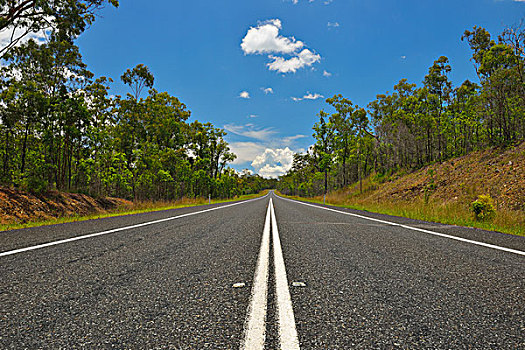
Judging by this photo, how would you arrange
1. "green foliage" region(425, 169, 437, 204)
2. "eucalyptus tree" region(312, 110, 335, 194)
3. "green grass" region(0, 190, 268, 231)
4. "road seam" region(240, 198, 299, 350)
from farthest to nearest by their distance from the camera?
"eucalyptus tree" region(312, 110, 335, 194)
"green foliage" region(425, 169, 437, 204)
"green grass" region(0, 190, 268, 231)
"road seam" region(240, 198, 299, 350)

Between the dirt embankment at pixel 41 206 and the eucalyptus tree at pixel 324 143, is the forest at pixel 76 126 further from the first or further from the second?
Result: the eucalyptus tree at pixel 324 143

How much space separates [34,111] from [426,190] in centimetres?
3086

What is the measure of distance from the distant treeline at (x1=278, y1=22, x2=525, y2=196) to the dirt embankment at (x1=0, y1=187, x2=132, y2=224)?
1007 inches

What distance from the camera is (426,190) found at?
18766 millimetres

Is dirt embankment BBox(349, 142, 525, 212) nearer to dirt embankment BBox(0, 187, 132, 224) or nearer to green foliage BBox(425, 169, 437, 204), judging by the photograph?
green foliage BBox(425, 169, 437, 204)

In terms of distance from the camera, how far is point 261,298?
6.61 feet

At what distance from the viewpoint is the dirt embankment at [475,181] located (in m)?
12.0

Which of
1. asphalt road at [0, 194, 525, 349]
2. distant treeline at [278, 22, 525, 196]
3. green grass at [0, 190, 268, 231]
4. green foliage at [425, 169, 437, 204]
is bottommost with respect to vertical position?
green grass at [0, 190, 268, 231]

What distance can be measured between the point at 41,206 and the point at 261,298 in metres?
15.9

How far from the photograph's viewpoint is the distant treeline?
19.4 meters

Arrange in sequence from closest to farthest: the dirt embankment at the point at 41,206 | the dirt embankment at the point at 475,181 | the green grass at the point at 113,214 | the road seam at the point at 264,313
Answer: the road seam at the point at 264,313 < the green grass at the point at 113,214 < the dirt embankment at the point at 41,206 < the dirt embankment at the point at 475,181

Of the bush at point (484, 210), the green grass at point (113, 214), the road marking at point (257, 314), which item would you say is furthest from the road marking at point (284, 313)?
the bush at point (484, 210)

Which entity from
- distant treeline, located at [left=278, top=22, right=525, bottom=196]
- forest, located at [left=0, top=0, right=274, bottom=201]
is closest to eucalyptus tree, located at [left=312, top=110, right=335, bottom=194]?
distant treeline, located at [left=278, top=22, right=525, bottom=196]

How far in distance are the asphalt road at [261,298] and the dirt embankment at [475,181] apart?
1125cm
